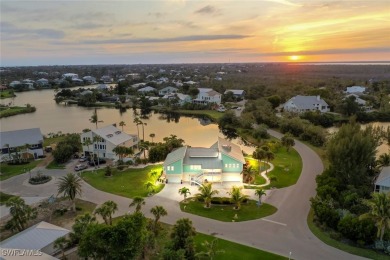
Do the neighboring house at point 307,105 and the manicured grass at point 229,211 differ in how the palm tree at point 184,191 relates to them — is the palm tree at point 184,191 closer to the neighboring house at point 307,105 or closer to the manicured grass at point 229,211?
the manicured grass at point 229,211

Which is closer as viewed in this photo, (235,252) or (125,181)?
(235,252)

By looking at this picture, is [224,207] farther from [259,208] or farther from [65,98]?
[65,98]

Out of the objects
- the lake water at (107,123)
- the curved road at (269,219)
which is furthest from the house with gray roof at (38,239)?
the lake water at (107,123)

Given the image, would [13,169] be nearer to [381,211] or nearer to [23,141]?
[23,141]

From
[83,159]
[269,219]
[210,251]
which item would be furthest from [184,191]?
[83,159]

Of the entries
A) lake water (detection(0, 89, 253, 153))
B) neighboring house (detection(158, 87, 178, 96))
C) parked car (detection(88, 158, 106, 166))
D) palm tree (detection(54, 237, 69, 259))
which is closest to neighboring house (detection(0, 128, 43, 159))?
parked car (detection(88, 158, 106, 166))

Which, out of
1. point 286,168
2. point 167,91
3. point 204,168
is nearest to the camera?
point 204,168

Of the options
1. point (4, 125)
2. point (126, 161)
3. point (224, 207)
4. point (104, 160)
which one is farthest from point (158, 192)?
point (4, 125)
